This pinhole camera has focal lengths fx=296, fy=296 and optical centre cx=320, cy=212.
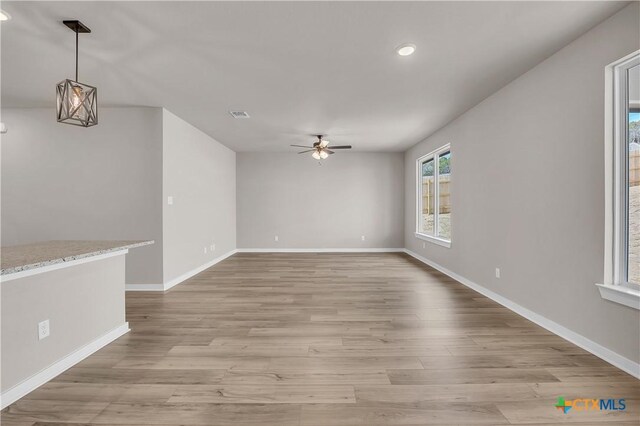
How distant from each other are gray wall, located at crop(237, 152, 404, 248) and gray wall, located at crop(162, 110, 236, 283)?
764 mm

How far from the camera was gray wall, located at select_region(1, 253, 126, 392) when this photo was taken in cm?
182

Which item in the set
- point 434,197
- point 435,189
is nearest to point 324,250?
point 434,197

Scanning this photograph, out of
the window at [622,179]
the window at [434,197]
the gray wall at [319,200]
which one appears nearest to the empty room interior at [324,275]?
the window at [622,179]

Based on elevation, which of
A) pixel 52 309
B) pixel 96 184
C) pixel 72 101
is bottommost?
pixel 52 309

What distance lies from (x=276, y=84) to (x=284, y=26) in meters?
1.11

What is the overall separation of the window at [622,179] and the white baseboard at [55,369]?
13.4ft

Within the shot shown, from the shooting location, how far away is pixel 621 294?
6.96ft

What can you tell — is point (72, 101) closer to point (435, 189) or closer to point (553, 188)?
point (553, 188)

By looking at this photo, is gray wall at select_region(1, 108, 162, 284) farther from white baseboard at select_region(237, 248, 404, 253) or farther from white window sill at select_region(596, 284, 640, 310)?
white window sill at select_region(596, 284, 640, 310)

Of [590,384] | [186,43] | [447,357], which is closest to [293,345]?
[447,357]

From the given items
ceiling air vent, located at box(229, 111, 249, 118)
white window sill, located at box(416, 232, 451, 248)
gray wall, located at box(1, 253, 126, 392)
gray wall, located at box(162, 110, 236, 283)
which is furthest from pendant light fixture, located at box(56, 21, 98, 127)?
white window sill, located at box(416, 232, 451, 248)

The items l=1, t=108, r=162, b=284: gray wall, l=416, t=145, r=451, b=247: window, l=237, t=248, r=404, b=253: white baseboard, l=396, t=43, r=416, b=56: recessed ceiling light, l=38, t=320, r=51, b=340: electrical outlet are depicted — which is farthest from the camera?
l=237, t=248, r=404, b=253: white baseboard

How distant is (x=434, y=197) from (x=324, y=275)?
2834 mm

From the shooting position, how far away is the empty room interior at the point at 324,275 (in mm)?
1888
